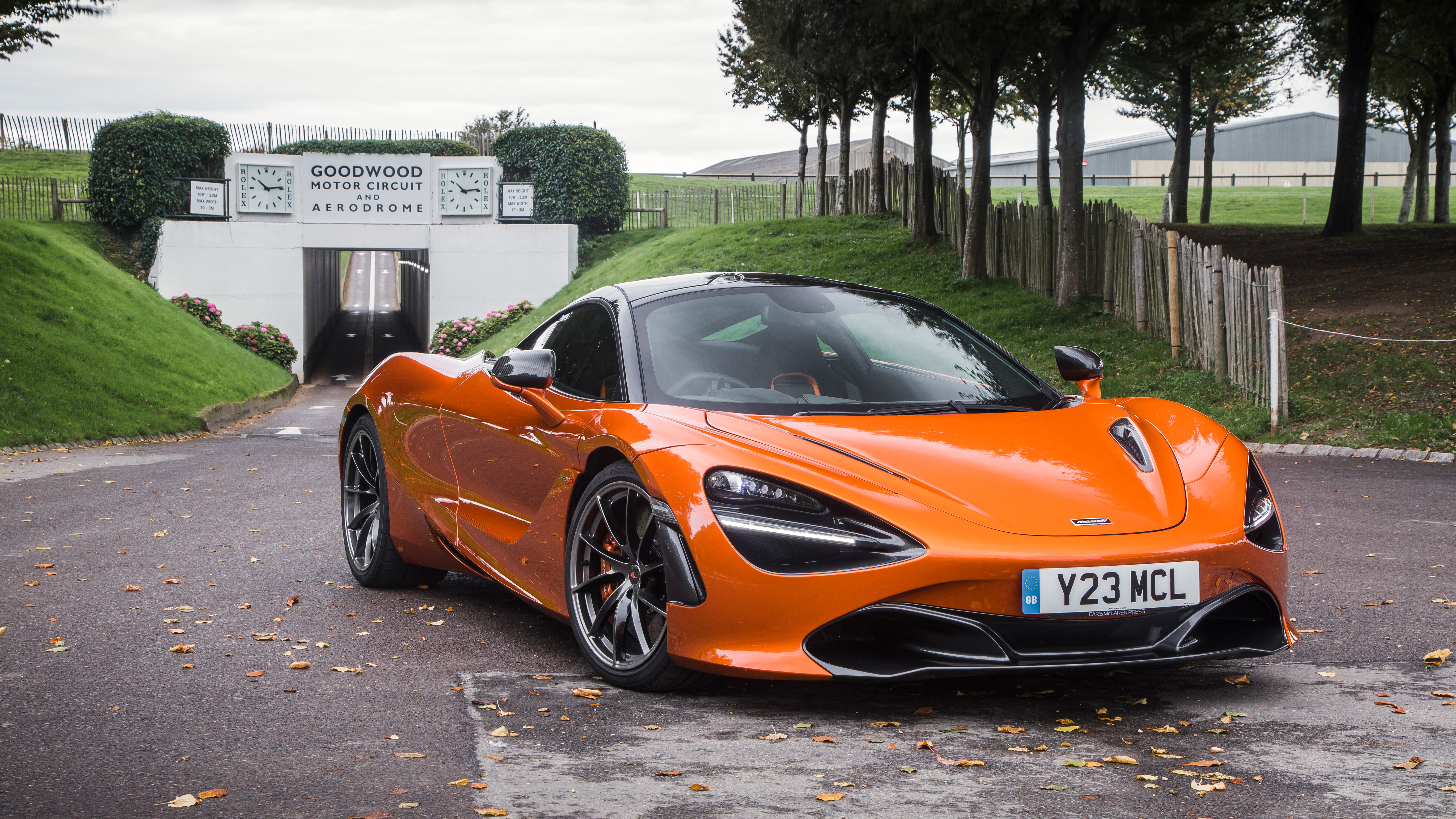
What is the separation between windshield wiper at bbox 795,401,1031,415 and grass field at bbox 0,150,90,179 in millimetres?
48615

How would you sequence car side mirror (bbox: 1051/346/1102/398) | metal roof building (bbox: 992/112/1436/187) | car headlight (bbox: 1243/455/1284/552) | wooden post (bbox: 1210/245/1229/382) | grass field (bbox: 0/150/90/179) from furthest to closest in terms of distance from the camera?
metal roof building (bbox: 992/112/1436/187)
grass field (bbox: 0/150/90/179)
wooden post (bbox: 1210/245/1229/382)
car side mirror (bbox: 1051/346/1102/398)
car headlight (bbox: 1243/455/1284/552)

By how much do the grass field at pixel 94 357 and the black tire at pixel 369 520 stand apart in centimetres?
973

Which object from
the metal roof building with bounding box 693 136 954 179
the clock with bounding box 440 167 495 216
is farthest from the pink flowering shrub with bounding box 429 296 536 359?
the metal roof building with bounding box 693 136 954 179

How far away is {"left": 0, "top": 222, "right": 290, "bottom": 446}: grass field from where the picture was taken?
16266 millimetres

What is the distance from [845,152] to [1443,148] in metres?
17.8

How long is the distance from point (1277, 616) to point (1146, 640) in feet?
1.91

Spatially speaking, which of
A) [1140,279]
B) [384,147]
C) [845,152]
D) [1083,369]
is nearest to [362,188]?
[384,147]

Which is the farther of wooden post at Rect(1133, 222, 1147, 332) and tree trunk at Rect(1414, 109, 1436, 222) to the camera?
tree trunk at Rect(1414, 109, 1436, 222)

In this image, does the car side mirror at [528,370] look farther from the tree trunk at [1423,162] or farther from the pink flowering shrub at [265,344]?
the tree trunk at [1423,162]

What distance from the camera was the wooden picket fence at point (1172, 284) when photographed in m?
12.9

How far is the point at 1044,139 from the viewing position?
2569 cm

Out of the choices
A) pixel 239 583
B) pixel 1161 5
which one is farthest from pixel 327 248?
pixel 239 583

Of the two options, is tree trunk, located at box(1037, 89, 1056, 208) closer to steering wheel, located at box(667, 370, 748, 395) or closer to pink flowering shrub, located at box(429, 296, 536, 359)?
pink flowering shrub, located at box(429, 296, 536, 359)

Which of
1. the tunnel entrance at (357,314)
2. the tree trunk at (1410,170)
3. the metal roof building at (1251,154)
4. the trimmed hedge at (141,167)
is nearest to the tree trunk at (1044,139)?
the tunnel entrance at (357,314)
